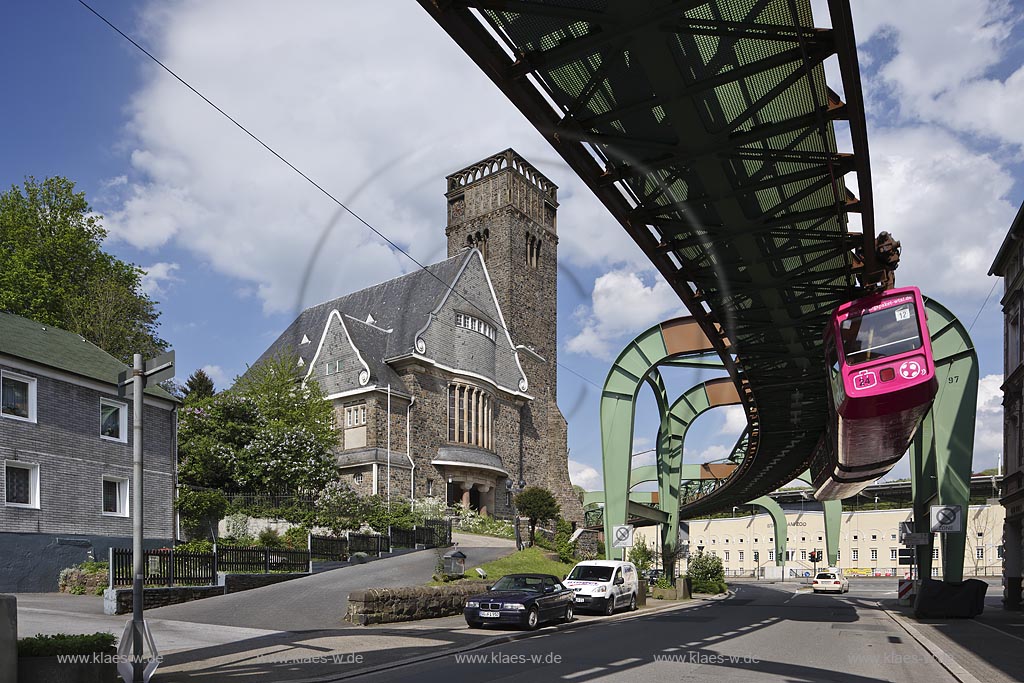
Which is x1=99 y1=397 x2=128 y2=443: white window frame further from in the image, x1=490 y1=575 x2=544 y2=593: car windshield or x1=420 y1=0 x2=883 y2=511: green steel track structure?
x1=420 y1=0 x2=883 y2=511: green steel track structure

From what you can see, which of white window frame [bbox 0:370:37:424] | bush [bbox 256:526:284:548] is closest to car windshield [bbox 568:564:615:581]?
bush [bbox 256:526:284:548]

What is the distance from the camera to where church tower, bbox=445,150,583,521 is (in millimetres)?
68875

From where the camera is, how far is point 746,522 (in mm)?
103312

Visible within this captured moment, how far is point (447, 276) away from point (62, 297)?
25110 mm

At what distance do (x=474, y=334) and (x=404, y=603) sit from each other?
40118mm

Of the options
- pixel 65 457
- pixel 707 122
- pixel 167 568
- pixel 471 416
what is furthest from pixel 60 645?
pixel 471 416

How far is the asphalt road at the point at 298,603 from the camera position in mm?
20172

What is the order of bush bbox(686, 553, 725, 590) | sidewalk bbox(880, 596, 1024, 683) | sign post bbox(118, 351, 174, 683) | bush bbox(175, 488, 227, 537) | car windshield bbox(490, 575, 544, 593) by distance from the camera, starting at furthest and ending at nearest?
bush bbox(686, 553, 725, 590) → bush bbox(175, 488, 227, 537) → car windshield bbox(490, 575, 544, 593) → sidewalk bbox(880, 596, 1024, 683) → sign post bbox(118, 351, 174, 683)

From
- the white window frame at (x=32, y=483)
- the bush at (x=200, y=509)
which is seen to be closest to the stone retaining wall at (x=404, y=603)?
the white window frame at (x=32, y=483)

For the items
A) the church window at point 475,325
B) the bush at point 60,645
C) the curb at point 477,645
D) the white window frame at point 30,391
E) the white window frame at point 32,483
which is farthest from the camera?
the church window at point 475,325

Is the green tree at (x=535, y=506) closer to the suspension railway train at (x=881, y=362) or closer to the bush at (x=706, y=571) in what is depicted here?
the bush at (x=706, y=571)

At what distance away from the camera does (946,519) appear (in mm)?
25641

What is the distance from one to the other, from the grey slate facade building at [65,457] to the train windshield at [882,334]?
2316 cm

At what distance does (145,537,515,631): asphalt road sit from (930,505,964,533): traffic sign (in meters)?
15.8
